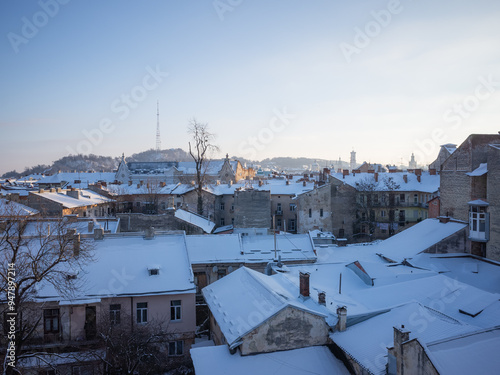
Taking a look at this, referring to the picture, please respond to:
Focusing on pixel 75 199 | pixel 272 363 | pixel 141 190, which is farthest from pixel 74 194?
pixel 272 363

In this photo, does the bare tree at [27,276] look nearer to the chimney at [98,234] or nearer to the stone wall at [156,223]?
the chimney at [98,234]

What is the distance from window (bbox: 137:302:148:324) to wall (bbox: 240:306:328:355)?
6036 millimetres

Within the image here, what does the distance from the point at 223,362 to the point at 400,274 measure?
10.6 meters

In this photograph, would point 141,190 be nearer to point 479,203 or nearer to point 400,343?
point 479,203

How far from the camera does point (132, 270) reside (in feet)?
62.0

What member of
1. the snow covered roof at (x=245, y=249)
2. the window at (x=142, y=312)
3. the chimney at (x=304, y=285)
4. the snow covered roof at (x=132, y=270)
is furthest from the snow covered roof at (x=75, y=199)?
the chimney at (x=304, y=285)

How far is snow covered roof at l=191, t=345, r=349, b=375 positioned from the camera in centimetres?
1305

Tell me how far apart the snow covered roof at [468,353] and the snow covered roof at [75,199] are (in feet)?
111

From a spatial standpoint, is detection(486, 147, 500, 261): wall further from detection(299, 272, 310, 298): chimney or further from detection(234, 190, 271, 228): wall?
detection(234, 190, 271, 228): wall

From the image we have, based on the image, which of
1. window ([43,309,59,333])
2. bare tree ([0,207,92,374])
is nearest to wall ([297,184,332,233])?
bare tree ([0,207,92,374])

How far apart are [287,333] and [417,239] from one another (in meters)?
15.1

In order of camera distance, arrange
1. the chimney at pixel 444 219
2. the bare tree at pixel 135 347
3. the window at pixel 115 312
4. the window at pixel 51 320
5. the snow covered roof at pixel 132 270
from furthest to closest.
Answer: the chimney at pixel 444 219, the snow covered roof at pixel 132 270, the window at pixel 115 312, the window at pixel 51 320, the bare tree at pixel 135 347

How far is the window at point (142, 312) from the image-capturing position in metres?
17.9

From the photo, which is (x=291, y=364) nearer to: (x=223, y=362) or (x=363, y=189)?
(x=223, y=362)
